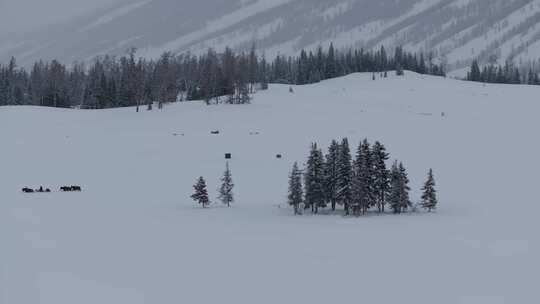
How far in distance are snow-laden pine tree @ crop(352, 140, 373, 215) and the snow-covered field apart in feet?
4.71

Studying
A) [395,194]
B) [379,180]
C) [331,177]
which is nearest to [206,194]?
[331,177]

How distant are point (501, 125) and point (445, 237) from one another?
6037cm

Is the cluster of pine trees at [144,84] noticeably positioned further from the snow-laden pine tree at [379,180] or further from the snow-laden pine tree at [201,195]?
the snow-laden pine tree at [379,180]

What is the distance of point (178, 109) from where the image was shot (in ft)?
359

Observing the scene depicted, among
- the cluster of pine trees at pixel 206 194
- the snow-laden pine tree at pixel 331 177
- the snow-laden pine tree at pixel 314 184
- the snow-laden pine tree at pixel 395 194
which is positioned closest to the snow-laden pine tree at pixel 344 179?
the snow-laden pine tree at pixel 331 177

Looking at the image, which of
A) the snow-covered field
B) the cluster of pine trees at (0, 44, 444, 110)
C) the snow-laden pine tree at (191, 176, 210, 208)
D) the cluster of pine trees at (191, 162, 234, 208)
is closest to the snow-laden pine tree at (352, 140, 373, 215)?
the snow-covered field

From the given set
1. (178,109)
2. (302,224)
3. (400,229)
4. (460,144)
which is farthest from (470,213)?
(178,109)

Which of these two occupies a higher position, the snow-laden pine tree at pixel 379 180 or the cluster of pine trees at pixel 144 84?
the cluster of pine trees at pixel 144 84

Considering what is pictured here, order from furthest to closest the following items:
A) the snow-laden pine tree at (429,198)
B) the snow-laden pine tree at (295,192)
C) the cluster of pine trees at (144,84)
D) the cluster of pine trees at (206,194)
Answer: the cluster of pine trees at (144,84)
the cluster of pine trees at (206,194)
the snow-laden pine tree at (295,192)
the snow-laden pine tree at (429,198)

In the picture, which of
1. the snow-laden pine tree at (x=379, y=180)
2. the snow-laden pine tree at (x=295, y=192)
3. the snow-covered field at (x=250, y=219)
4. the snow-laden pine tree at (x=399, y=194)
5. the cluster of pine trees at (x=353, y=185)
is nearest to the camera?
the snow-covered field at (x=250, y=219)

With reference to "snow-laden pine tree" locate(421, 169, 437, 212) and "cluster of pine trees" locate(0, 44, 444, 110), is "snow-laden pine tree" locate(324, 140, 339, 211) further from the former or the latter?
"cluster of pine trees" locate(0, 44, 444, 110)

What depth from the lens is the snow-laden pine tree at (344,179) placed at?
49.3 m

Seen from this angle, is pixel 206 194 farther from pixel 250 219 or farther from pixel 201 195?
pixel 250 219

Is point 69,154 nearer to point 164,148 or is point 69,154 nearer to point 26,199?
point 164,148
